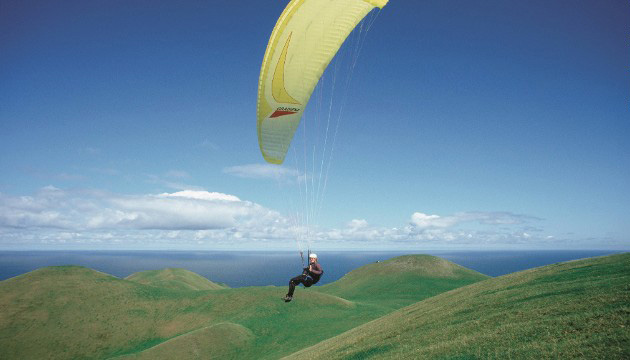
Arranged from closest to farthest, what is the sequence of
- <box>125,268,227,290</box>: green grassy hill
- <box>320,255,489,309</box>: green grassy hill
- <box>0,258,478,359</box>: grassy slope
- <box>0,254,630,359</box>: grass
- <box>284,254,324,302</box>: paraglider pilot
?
<box>0,254,630,359</box>: grass < <box>284,254,324,302</box>: paraglider pilot < <box>0,258,478,359</box>: grassy slope < <box>320,255,489,309</box>: green grassy hill < <box>125,268,227,290</box>: green grassy hill

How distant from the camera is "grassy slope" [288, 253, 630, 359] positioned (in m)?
9.38

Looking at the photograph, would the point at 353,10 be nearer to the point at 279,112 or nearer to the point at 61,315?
the point at 279,112

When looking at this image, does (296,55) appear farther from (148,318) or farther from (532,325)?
(148,318)

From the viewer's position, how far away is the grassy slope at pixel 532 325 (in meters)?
9.38

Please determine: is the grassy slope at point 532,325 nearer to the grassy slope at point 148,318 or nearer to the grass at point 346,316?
the grass at point 346,316

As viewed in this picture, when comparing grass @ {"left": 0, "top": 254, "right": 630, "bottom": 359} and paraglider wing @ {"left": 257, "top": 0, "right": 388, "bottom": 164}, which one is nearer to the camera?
grass @ {"left": 0, "top": 254, "right": 630, "bottom": 359}

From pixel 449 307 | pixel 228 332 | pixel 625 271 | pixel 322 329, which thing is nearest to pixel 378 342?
pixel 449 307

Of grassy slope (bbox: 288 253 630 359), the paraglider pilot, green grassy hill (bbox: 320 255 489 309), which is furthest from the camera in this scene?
green grassy hill (bbox: 320 255 489 309)

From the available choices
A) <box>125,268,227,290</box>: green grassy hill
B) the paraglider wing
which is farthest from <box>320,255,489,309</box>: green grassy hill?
the paraglider wing

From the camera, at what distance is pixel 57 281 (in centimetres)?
5822

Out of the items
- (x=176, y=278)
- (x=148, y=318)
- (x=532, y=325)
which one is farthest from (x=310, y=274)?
(x=176, y=278)

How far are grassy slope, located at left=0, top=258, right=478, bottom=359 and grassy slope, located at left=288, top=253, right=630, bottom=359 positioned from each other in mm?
22927

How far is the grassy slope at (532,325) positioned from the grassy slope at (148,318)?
75.2 ft

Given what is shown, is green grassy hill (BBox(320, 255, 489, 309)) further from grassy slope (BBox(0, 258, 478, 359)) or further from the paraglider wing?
the paraglider wing
